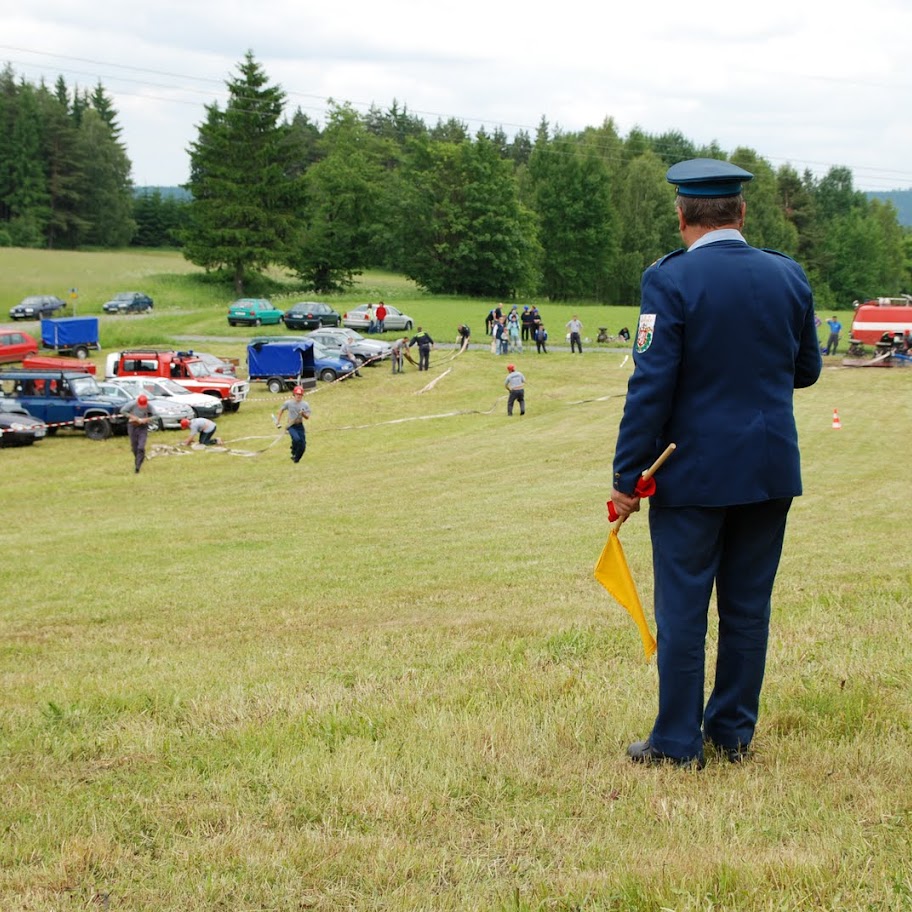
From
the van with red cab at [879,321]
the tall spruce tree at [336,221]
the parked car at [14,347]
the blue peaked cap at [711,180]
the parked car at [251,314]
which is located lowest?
the parked car at [14,347]

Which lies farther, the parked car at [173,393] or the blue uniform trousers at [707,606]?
the parked car at [173,393]

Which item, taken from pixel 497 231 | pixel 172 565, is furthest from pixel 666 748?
pixel 497 231

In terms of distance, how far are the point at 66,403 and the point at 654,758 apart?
32.5m

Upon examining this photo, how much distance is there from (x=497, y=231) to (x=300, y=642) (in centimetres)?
8979

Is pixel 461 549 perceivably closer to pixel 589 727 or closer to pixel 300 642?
pixel 300 642

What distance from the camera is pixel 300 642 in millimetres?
8328

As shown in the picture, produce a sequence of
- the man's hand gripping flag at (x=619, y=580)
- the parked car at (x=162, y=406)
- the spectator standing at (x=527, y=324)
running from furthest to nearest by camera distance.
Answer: the spectator standing at (x=527, y=324), the parked car at (x=162, y=406), the man's hand gripping flag at (x=619, y=580)

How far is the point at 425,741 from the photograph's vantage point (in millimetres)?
4617

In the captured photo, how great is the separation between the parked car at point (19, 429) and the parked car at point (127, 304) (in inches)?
1629

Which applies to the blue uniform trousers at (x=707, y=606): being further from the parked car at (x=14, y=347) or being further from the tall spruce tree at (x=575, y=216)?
the tall spruce tree at (x=575, y=216)

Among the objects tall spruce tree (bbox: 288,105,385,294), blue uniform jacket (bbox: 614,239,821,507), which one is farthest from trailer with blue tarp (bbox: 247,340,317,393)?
tall spruce tree (bbox: 288,105,385,294)

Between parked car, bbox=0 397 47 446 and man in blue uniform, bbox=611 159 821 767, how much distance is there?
3102 centimetres

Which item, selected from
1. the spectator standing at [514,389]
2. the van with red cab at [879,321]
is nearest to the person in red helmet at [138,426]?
the spectator standing at [514,389]

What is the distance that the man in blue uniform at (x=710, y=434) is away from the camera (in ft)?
13.4
